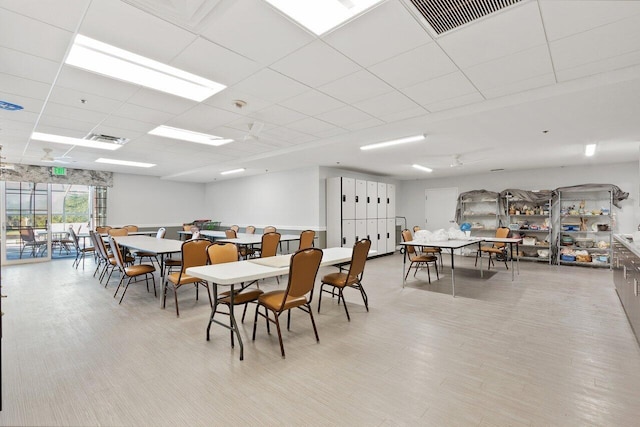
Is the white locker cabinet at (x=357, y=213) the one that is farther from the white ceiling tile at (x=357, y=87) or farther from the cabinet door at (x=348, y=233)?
the white ceiling tile at (x=357, y=87)

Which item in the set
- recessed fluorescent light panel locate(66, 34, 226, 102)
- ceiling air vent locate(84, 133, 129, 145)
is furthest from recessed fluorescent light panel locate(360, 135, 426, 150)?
ceiling air vent locate(84, 133, 129, 145)

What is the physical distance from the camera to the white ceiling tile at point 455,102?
3.44m

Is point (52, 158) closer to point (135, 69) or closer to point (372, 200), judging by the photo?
point (135, 69)

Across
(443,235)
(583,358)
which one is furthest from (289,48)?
(443,235)

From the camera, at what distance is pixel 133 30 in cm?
223

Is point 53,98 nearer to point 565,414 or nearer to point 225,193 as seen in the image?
point 565,414

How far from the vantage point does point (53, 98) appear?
3.50 metres

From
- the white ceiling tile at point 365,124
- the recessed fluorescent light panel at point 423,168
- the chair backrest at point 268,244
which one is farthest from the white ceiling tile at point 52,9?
the recessed fluorescent light panel at point 423,168

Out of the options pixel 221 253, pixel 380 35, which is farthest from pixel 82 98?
pixel 380 35

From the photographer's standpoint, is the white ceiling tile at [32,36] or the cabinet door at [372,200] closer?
the white ceiling tile at [32,36]

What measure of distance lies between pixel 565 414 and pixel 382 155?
503 centimetres

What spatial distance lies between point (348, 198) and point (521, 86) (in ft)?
15.9

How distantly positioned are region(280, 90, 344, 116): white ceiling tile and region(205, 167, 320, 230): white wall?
3.81 m

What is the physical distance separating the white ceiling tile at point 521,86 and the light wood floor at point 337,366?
259 cm
